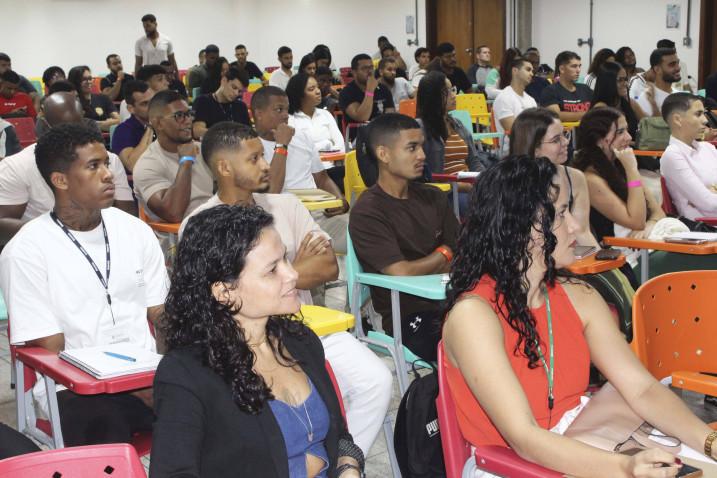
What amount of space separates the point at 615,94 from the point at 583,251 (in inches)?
173

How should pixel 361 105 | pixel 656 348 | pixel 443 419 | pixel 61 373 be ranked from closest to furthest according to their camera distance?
pixel 443 419, pixel 61 373, pixel 656 348, pixel 361 105

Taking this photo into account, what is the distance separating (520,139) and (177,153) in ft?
5.68

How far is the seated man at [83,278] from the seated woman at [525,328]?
959 mm

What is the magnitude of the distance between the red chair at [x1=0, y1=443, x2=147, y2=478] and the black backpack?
730 millimetres

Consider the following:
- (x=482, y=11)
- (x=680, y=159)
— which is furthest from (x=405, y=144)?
(x=482, y=11)

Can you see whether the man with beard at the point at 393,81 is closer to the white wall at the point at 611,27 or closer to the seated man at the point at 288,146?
the white wall at the point at 611,27

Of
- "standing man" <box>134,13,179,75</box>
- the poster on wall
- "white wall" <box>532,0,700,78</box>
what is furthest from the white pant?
the poster on wall

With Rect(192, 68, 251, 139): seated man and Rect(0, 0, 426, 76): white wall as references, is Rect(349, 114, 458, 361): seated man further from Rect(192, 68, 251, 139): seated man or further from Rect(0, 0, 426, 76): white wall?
Rect(0, 0, 426, 76): white wall

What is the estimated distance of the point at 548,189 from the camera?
1.90 m

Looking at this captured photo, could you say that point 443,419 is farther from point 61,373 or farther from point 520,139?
point 520,139

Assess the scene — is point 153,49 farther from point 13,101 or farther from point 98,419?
point 98,419

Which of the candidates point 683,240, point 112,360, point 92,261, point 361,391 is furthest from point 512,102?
point 112,360

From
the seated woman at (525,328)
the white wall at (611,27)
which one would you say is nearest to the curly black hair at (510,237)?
the seated woman at (525,328)

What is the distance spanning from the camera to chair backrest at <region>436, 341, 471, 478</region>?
5.96 ft
